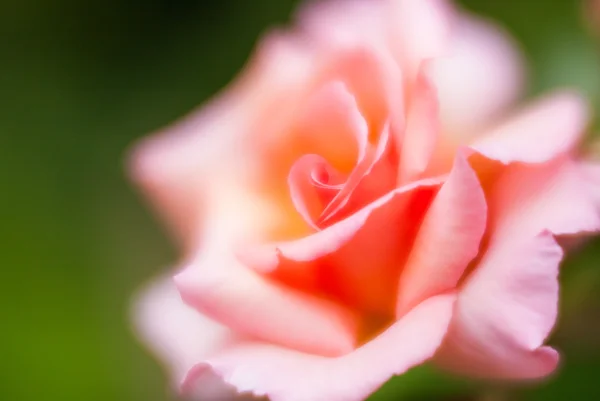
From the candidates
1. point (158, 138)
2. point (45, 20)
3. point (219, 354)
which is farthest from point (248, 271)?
point (45, 20)

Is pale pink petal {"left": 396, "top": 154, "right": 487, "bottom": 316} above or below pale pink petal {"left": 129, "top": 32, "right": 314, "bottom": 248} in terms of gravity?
below

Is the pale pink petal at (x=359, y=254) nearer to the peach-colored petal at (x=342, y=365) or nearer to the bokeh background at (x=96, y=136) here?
the peach-colored petal at (x=342, y=365)

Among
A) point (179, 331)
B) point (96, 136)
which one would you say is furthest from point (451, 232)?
point (96, 136)

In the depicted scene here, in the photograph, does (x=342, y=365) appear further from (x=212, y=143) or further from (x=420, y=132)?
(x=212, y=143)

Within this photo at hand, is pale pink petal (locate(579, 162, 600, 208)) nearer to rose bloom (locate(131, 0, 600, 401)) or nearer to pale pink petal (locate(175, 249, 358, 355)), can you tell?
rose bloom (locate(131, 0, 600, 401))

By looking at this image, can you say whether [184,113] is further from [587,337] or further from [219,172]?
[587,337]

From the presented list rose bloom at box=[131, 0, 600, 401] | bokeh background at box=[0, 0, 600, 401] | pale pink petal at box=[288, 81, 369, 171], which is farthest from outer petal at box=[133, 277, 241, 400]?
bokeh background at box=[0, 0, 600, 401]

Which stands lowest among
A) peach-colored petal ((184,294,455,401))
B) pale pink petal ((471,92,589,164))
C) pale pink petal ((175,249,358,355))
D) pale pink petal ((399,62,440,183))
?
peach-colored petal ((184,294,455,401))

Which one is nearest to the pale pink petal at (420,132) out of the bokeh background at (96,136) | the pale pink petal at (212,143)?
the pale pink petal at (212,143)
